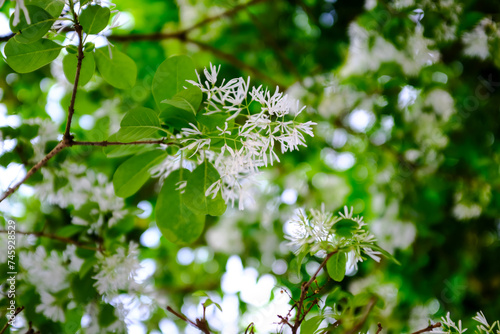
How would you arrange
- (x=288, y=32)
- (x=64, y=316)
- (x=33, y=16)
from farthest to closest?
(x=288, y=32) < (x=64, y=316) < (x=33, y=16)

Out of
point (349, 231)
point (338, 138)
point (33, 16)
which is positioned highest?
point (33, 16)

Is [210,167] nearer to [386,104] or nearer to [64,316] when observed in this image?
[64,316]

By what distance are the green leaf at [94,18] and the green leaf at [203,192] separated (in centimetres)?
29

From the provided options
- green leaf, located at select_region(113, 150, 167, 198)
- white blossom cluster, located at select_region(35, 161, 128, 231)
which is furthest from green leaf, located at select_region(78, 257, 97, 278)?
green leaf, located at select_region(113, 150, 167, 198)

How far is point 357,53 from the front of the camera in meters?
1.97

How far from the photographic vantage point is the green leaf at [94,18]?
620 millimetres

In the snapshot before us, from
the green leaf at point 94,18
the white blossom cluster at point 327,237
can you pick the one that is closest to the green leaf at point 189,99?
the green leaf at point 94,18

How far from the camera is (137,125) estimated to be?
0.65 m

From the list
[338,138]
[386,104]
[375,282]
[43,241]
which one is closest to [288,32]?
[338,138]

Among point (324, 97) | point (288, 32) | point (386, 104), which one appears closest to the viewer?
point (386, 104)

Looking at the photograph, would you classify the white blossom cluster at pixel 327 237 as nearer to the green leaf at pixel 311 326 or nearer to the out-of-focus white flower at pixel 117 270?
the green leaf at pixel 311 326

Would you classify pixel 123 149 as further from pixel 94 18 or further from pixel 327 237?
pixel 327 237

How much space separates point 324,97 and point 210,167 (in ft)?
4.49

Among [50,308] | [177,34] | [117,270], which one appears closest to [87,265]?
[117,270]
